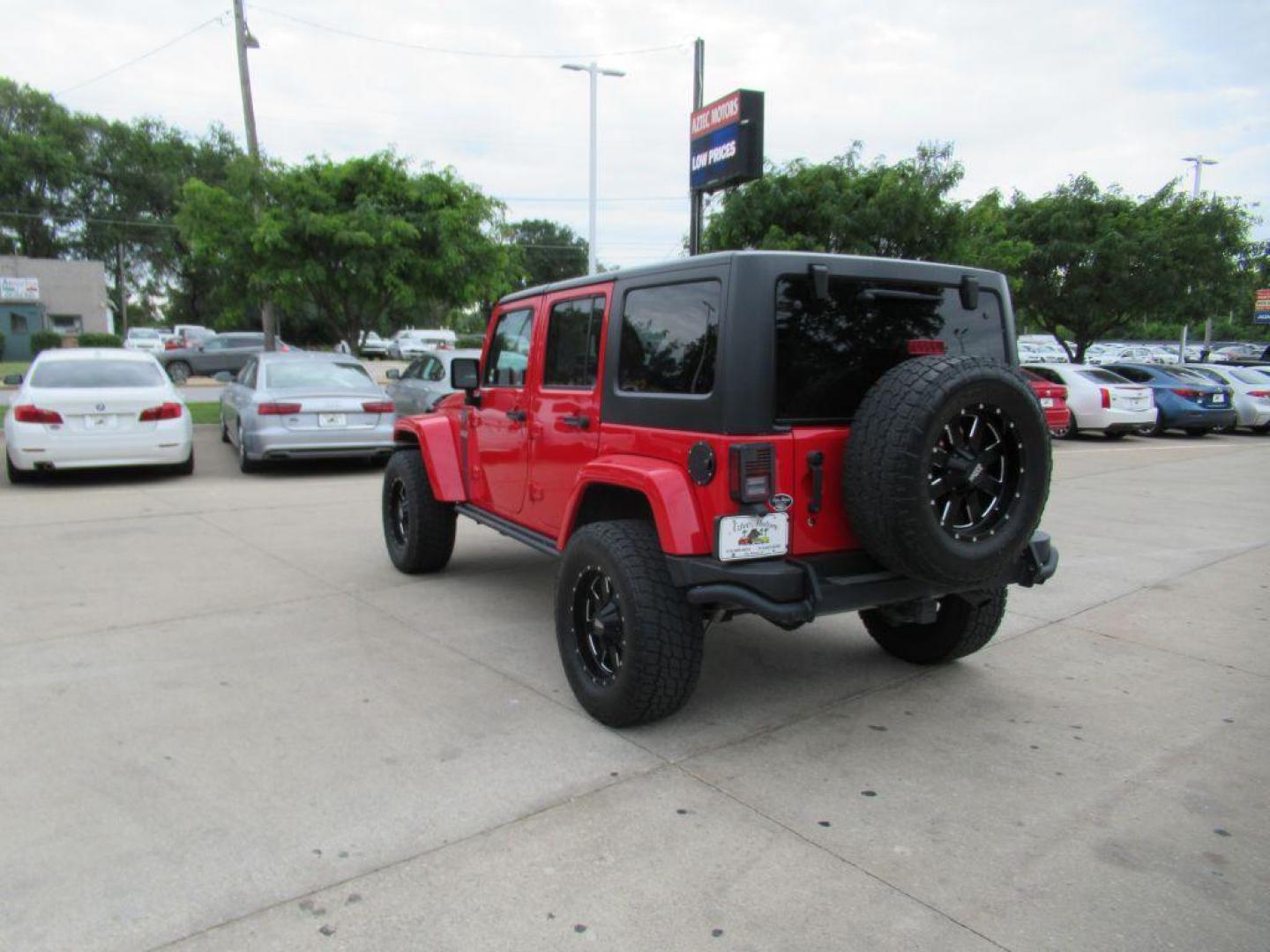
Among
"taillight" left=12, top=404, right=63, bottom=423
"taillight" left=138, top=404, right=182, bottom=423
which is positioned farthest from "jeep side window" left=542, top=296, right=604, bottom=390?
"taillight" left=12, top=404, right=63, bottom=423

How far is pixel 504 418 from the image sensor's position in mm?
5219

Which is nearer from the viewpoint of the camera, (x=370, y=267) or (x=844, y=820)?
(x=844, y=820)

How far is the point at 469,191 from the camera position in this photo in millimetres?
15641

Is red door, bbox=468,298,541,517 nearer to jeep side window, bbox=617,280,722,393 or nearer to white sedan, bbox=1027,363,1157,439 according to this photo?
jeep side window, bbox=617,280,722,393

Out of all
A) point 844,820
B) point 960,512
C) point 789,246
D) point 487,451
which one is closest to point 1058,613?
point 960,512

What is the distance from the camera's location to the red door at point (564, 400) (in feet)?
14.3

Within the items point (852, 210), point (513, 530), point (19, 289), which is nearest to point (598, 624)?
point (513, 530)

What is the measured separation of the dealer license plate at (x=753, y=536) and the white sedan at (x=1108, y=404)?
15.4 metres

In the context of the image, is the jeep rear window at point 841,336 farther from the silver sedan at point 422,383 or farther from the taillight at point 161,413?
the silver sedan at point 422,383

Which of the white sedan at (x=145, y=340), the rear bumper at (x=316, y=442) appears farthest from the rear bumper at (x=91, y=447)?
the white sedan at (x=145, y=340)

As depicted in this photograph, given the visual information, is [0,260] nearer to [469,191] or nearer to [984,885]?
[469,191]

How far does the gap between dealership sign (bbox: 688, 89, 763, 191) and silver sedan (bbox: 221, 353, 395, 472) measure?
6533 mm

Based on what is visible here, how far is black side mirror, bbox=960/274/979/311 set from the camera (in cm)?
396

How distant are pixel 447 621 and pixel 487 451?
1.01 meters
